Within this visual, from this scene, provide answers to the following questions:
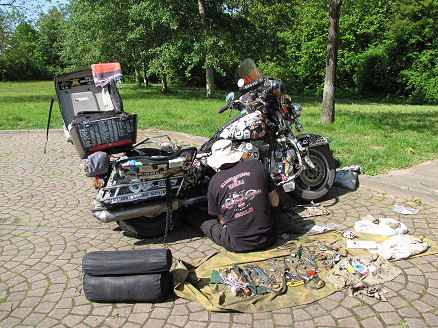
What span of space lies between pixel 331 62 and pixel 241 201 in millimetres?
7108

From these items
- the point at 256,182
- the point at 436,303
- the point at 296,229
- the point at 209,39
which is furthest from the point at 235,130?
the point at 209,39

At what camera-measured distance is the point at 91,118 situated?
4371 mm

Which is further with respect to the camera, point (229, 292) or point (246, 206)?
point (246, 206)

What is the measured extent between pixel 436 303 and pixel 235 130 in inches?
113

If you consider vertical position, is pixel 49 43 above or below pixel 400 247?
above

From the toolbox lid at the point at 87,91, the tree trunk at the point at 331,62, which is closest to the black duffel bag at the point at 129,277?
the toolbox lid at the point at 87,91

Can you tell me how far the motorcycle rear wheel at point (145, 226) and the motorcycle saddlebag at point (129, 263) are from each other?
1.06 meters

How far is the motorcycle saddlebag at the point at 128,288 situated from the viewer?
126 inches

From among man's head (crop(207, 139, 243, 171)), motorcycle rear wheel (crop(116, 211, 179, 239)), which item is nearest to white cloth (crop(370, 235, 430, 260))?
man's head (crop(207, 139, 243, 171))

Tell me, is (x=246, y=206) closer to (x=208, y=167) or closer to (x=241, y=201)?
(x=241, y=201)

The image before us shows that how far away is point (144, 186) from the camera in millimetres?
4227

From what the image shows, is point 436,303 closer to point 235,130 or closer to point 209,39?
point 235,130

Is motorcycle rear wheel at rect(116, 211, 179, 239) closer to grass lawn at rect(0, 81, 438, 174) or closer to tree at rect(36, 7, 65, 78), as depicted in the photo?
grass lawn at rect(0, 81, 438, 174)

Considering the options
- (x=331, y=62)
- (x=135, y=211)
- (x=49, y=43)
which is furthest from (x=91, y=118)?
(x=49, y=43)
